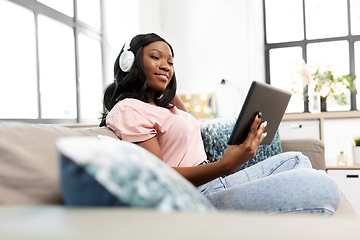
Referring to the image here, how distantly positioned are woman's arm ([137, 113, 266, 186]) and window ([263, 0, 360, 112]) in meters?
3.19

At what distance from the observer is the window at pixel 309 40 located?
421 cm

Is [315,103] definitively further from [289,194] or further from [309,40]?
[289,194]

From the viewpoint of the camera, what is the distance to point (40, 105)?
273 cm

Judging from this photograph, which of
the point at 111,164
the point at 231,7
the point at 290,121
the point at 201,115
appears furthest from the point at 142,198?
the point at 231,7

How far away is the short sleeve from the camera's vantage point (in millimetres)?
1041

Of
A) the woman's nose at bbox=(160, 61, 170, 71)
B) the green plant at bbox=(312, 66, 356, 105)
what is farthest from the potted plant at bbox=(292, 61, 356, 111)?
the woman's nose at bbox=(160, 61, 170, 71)

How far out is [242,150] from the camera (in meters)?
1.01

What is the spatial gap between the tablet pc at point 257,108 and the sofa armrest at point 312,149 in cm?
75

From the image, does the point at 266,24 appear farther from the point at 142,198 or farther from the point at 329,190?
the point at 142,198

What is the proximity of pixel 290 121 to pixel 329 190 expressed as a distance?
3020 millimetres

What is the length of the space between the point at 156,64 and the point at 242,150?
0.51 metres

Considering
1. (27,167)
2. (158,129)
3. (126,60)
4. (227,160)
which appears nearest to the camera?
(27,167)

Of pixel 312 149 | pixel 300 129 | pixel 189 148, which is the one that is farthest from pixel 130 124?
pixel 300 129

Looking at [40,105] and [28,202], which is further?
[40,105]
